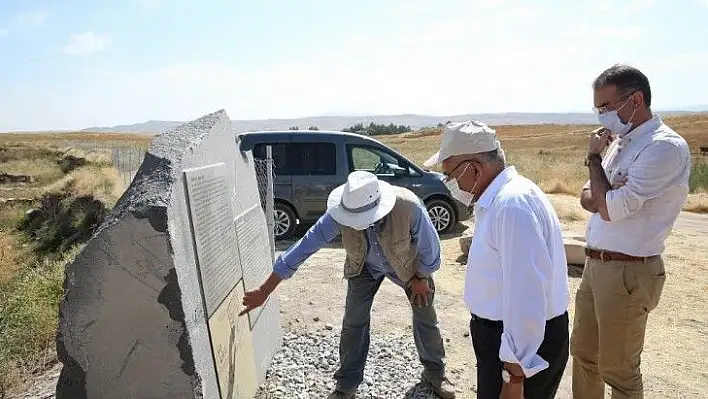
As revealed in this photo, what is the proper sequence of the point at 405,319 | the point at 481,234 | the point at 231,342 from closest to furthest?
the point at 481,234 < the point at 231,342 < the point at 405,319

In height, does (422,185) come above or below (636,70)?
below

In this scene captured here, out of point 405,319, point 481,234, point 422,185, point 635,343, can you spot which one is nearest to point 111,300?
point 481,234

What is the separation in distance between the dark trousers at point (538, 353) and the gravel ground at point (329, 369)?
1.90 metres

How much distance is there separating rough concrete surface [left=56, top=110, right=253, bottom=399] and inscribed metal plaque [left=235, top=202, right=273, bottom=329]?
41.3 inches

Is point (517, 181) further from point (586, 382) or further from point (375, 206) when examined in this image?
point (586, 382)

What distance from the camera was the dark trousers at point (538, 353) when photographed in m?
2.55

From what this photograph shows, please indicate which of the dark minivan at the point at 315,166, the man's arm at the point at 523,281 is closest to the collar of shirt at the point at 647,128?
the man's arm at the point at 523,281

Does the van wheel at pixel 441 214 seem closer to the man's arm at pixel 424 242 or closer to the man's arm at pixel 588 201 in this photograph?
the man's arm at pixel 424 242

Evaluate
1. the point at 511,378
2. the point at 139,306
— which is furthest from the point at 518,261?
the point at 139,306

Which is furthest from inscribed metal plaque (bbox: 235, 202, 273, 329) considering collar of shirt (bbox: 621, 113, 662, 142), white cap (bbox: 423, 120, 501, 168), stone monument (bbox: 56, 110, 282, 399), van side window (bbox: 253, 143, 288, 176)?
van side window (bbox: 253, 143, 288, 176)

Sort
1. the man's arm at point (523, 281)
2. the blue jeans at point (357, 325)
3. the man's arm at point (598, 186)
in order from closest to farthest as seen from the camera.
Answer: the man's arm at point (523, 281) < the man's arm at point (598, 186) < the blue jeans at point (357, 325)

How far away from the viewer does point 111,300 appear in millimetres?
3025

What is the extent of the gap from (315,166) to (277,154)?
700 millimetres

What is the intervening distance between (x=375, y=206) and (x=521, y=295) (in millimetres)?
1563
